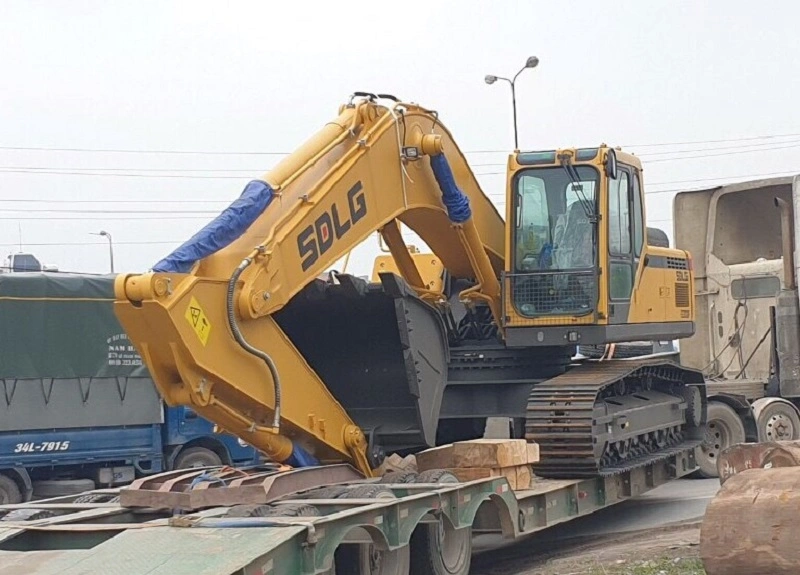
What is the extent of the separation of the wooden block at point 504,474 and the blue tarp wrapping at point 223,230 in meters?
2.56

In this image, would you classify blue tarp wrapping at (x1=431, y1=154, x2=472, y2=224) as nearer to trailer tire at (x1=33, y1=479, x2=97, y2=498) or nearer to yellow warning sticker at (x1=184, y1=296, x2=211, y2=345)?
yellow warning sticker at (x1=184, y1=296, x2=211, y2=345)

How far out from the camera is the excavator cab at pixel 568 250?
11688 millimetres

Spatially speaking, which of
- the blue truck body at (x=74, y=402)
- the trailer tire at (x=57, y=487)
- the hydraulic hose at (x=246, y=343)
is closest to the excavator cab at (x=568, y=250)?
the hydraulic hose at (x=246, y=343)

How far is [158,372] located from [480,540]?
479cm

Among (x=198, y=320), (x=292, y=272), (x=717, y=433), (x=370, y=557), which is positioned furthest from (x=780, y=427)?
(x=198, y=320)

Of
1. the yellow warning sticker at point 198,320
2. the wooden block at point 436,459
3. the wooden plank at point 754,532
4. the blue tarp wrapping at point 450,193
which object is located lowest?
the wooden plank at point 754,532

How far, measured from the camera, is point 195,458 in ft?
56.2

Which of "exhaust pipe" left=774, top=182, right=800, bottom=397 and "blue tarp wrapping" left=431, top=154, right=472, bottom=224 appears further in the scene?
"exhaust pipe" left=774, top=182, right=800, bottom=397

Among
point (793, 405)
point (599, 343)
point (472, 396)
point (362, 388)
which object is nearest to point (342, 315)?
point (362, 388)

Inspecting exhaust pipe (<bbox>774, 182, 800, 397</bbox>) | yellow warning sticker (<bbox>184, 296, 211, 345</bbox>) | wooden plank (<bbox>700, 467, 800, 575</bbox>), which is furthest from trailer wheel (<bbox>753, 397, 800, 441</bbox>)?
yellow warning sticker (<bbox>184, 296, 211, 345</bbox>)

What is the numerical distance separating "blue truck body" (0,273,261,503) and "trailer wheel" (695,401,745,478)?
21.2 feet

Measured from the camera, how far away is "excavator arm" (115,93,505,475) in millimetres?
8047

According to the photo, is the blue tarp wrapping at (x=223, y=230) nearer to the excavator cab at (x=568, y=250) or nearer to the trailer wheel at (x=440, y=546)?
the trailer wheel at (x=440, y=546)

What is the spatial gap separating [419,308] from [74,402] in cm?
698
